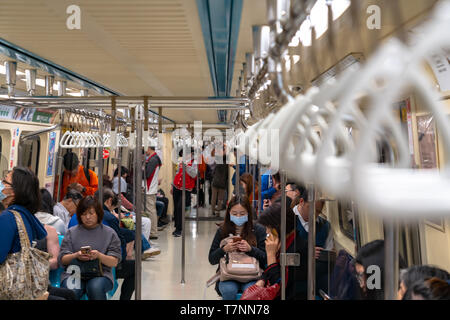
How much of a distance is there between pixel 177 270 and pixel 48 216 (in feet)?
8.04

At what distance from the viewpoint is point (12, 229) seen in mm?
2377

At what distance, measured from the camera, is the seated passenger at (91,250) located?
3004mm

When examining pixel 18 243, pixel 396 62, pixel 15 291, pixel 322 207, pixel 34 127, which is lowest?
pixel 15 291

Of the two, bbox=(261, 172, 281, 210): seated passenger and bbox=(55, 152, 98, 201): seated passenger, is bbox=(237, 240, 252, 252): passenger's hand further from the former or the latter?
bbox=(55, 152, 98, 201): seated passenger

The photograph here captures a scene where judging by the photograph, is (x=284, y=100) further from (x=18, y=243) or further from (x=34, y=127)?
(x=34, y=127)

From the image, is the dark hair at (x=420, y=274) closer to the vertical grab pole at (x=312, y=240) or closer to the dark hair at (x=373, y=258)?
the dark hair at (x=373, y=258)

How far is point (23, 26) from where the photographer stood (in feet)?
7.47

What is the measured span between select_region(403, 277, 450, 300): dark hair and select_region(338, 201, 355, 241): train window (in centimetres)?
59

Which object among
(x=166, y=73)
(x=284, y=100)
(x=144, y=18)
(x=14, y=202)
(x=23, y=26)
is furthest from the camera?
(x=166, y=73)

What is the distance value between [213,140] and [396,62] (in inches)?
328

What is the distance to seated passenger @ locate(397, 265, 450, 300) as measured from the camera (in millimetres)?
1419

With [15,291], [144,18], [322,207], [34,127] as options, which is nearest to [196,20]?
[144,18]

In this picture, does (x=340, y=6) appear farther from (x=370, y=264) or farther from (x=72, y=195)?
(x=72, y=195)

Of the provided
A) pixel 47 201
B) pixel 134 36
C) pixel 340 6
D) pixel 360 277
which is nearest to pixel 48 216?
pixel 47 201
